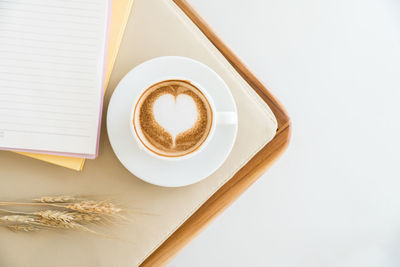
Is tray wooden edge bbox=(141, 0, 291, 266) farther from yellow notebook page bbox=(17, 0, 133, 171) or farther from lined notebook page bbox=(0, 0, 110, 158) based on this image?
lined notebook page bbox=(0, 0, 110, 158)

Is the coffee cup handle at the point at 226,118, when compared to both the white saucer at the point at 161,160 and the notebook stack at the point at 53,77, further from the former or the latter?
the notebook stack at the point at 53,77

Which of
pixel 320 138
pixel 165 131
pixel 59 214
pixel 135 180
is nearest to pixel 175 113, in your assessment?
pixel 165 131

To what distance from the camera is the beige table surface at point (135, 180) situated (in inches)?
25.5

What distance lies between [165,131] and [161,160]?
0.06 metres

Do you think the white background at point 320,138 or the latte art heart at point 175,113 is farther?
the white background at point 320,138

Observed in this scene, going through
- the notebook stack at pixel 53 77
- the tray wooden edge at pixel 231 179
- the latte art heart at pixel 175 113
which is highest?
the notebook stack at pixel 53 77

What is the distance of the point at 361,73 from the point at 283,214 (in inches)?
28.8

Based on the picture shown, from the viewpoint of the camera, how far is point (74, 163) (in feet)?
2.07

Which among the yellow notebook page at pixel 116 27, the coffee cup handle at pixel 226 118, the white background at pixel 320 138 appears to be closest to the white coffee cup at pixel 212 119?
the coffee cup handle at pixel 226 118

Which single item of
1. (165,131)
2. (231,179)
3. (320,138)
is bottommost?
(231,179)

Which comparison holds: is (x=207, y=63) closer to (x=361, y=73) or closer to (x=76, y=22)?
(x=76, y=22)

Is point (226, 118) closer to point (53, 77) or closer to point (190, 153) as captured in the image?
point (190, 153)

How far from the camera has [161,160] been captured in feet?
2.08

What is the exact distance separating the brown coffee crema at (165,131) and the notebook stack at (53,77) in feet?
0.33
